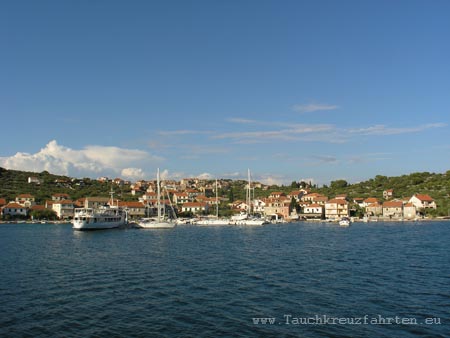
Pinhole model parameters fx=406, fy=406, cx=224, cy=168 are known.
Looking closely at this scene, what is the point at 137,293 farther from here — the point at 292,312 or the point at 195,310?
the point at 292,312

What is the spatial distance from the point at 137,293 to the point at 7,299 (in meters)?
5.86

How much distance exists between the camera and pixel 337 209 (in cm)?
11512

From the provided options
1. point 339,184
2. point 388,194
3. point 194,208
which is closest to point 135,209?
point 194,208

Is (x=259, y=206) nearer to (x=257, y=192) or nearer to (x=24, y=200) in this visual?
(x=257, y=192)

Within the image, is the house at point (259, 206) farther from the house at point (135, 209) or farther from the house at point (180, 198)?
the house at point (135, 209)

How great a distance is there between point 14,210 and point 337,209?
85.7 meters

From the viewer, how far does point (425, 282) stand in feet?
74.9

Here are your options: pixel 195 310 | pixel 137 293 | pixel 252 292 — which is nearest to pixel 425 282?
pixel 252 292

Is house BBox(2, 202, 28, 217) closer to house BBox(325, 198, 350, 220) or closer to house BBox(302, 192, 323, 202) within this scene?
house BBox(325, 198, 350, 220)

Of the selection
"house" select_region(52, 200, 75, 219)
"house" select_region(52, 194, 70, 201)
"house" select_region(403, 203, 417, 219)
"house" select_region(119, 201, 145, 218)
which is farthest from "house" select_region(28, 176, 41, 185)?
"house" select_region(403, 203, 417, 219)

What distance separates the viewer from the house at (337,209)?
11406 cm

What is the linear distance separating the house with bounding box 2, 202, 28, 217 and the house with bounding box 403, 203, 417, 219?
321ft

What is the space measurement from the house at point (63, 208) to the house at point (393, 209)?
84.8 m

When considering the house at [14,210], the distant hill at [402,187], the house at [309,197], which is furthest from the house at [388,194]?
the house at [14,210]
